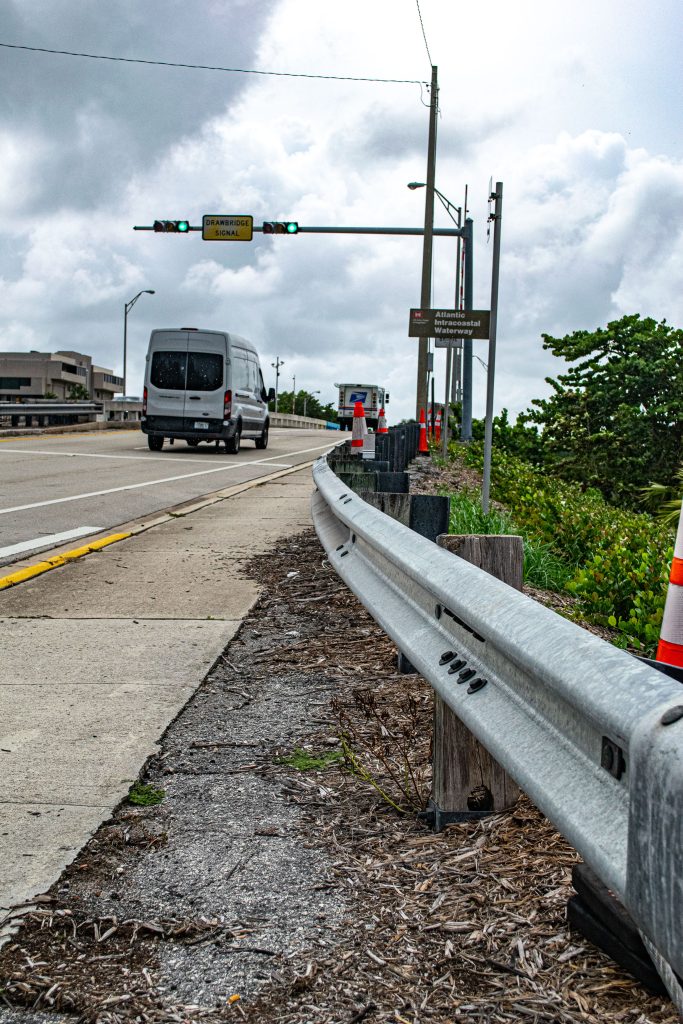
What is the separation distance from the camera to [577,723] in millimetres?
1819

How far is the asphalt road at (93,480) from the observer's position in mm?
9938

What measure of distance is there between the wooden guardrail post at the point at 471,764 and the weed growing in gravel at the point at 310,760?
62 cm

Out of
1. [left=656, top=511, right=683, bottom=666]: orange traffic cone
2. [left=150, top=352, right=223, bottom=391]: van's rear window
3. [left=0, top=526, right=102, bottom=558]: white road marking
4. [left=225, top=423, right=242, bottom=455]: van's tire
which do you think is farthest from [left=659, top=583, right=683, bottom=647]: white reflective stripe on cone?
[left=225, top=423, right=242, bottom=455]: van's tire

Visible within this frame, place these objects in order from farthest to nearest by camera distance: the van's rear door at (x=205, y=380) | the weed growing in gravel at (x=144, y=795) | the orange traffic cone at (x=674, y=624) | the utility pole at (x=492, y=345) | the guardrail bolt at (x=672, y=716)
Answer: the van's rear door at (x=205, y=380), the utility pole at (x=492, y=345), the weed growing in gravel at (x=144, y=795), the orange traffic cone at (x=674, y=624), the guardrail bolt at (x=672, y=716)

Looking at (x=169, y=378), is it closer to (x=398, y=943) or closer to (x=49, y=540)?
(x=49, y=540)

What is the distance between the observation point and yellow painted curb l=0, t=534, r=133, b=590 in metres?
7.02

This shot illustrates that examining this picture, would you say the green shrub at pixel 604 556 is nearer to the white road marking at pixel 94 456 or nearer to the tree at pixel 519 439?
the white road marking at pixel 94 456

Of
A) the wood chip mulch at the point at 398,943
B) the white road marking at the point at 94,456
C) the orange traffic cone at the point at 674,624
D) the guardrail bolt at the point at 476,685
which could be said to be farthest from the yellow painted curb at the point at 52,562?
the white road marking at the point at 94,456

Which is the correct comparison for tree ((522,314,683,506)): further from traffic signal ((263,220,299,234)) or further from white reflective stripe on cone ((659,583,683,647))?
white reflective stripe on cone ((659,583,683,647))

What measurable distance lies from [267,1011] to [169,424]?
23692 millimetres

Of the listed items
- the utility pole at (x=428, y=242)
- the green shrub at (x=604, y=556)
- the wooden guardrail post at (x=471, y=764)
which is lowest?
the green shrub at (x=604, y=556)

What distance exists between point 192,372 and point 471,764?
23027 millimetres

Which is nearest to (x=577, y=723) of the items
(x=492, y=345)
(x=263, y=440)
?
(x=492, y=345)

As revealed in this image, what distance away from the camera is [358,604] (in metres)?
6.14
